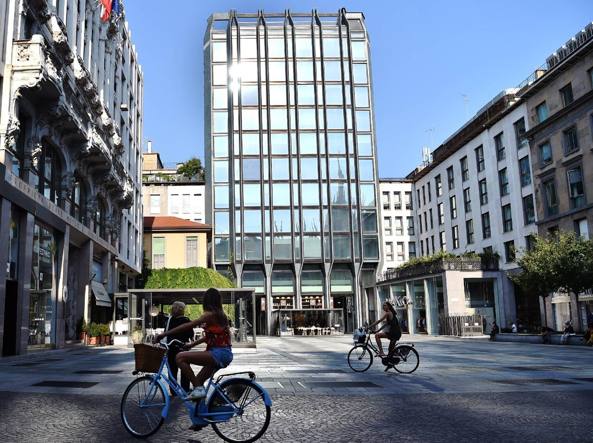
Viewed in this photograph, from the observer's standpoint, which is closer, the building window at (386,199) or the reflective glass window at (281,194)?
the reflective glass window at (281,194)

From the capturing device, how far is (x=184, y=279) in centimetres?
A: 4950

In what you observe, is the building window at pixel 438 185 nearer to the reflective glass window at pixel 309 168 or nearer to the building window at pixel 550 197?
the reflective glass window at pixel 309 168

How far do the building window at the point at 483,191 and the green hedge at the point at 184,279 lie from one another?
24.3 metres

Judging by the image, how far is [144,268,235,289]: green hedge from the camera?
48.5 metres

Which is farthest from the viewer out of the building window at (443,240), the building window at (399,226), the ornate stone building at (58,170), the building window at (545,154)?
the building window at (399,226)

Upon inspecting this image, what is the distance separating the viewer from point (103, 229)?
118 ft

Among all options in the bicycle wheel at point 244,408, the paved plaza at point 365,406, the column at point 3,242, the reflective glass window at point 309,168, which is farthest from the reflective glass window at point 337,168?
the bicycle wheel at point 244,408

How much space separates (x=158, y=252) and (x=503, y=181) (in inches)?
1337

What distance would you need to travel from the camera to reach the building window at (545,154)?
4036cm

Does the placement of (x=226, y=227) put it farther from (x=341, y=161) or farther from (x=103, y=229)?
(x=103, y=229)

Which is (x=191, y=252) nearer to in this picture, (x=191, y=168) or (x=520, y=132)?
(x=191, y=168)

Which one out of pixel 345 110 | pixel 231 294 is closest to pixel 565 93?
pixel 231 294

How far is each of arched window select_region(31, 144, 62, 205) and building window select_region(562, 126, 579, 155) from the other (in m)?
31.5

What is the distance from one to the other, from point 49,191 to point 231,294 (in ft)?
32.4
